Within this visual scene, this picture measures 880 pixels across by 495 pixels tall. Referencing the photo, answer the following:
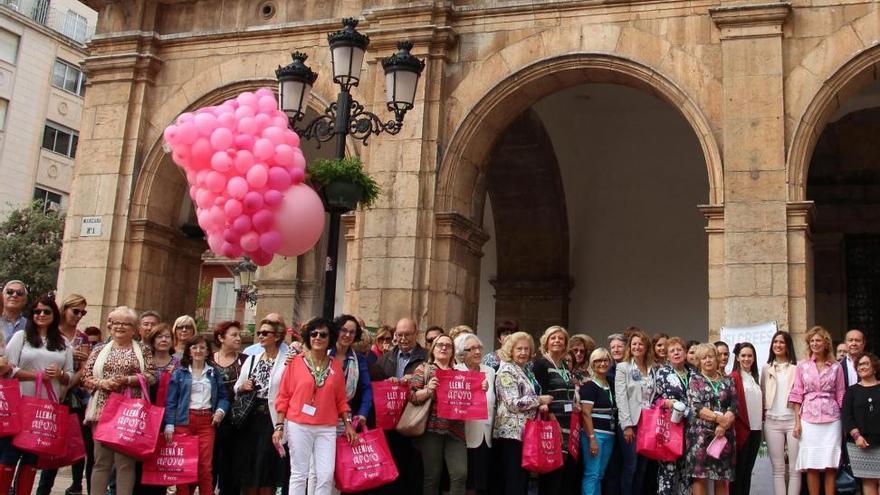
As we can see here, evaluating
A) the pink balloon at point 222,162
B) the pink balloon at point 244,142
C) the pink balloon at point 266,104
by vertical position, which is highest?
the pink balloon at point 266,104

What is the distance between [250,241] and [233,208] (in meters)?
0.30

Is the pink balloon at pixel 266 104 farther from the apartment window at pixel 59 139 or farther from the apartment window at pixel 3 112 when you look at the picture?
the apartment window at pixel 59 139

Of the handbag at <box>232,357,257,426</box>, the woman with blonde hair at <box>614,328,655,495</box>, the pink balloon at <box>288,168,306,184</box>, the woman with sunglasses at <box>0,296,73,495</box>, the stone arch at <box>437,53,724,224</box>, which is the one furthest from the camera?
the stone arch at <box>437,53,724,224</box>

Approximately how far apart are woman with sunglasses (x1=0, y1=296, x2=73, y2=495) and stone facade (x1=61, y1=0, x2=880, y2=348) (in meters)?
4.87

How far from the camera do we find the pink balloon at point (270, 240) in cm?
721

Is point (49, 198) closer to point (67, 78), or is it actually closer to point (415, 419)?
point (67, 78)

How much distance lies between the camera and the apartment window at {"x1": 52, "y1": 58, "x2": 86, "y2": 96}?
3175 cm

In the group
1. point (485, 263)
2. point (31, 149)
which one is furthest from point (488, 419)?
point (31, 149)

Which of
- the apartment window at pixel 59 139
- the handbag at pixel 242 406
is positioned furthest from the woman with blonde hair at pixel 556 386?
the apartment window at pixel 59 139

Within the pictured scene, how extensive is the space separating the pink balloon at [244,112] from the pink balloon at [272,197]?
2.38 feet

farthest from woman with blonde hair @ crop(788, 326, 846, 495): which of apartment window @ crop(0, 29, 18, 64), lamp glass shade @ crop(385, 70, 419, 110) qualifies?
apartment window @ crop(0, 29, 18, 64)

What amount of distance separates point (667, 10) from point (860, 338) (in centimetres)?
503

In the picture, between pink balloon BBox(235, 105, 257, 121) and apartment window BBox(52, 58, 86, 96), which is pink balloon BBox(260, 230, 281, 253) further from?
apartment window BBox(52, 58, 86, 96)

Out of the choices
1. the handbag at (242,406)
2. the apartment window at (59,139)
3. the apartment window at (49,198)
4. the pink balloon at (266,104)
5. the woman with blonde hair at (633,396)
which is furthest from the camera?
the apartment window at (59,139)
